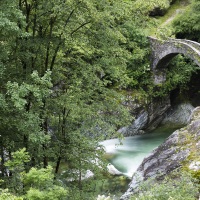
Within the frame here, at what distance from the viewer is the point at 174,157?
32.4ft

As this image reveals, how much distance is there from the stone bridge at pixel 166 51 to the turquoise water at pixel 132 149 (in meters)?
3.66

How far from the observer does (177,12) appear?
88.5ft

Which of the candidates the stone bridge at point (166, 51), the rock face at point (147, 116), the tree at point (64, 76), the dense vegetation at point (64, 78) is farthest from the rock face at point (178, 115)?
the tree at point (64, 76)

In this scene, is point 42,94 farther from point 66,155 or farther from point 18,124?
point 66,155

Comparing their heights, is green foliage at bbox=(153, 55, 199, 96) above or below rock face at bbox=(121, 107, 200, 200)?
above

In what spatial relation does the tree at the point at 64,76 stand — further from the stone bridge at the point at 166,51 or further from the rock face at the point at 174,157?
the stone bridge at the point at 166,51

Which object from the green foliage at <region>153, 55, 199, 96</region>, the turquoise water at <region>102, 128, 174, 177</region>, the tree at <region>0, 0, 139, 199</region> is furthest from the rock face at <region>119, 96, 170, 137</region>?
the tree at <region>0, 0, 139, 199</region>

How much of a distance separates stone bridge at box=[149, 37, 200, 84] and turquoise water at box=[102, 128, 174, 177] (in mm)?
3661

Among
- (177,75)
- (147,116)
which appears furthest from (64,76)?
(177,75)

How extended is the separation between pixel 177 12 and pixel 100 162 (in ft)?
68.1

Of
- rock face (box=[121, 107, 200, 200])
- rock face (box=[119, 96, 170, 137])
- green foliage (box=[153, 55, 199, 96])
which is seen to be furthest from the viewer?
green foliage (box=[153, 55, 199, 96])

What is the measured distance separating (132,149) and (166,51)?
654 centimetres

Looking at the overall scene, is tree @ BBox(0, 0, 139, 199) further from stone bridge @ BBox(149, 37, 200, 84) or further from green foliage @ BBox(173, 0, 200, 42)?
green foliage @ BBox(173, 0, 200, 42)

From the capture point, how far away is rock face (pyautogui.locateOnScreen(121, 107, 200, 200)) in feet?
30.4
